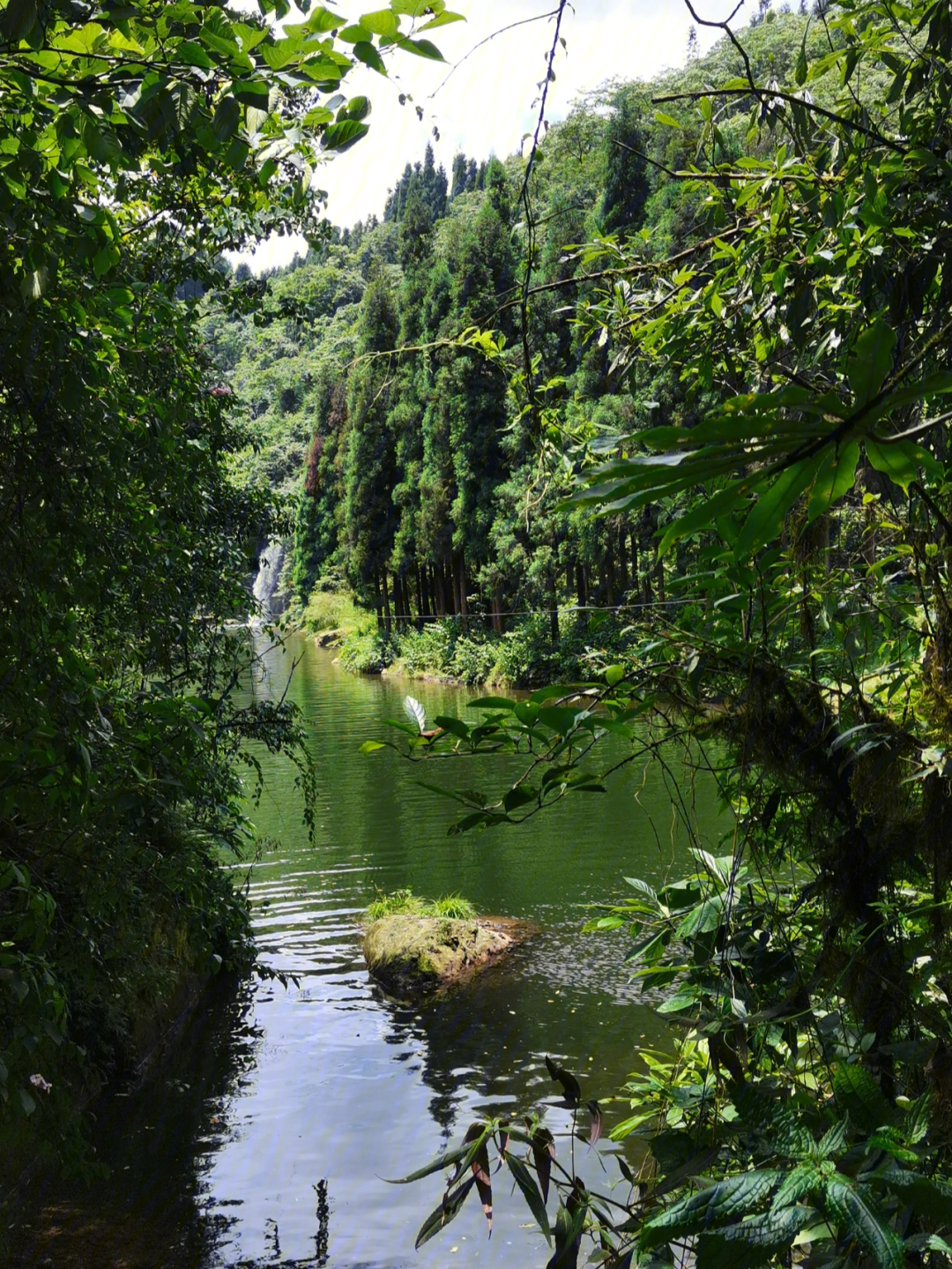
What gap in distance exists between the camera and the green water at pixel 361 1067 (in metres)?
5.57

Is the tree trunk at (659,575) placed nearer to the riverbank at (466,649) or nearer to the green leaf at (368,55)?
the green leaf at (368,55)

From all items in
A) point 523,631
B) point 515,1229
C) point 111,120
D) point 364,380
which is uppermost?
point 364,380

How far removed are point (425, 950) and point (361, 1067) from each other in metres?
1.83

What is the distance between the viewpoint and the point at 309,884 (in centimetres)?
1245

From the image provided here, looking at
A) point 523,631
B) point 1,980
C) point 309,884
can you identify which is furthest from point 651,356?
point 523,631

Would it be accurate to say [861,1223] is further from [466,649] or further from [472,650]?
[466,649]

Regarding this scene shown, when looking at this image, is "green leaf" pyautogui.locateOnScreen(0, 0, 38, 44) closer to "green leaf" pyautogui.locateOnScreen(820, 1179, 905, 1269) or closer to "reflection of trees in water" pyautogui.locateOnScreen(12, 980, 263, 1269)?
"green leaf" pyautogui.locateOnScreen(820, 1179, 905, 1269)

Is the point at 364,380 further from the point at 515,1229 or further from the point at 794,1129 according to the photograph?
the point at 794,1129

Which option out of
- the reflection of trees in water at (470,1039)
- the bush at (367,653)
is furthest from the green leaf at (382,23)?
the bush at (367,653)

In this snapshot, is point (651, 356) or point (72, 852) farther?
point (72, 852)

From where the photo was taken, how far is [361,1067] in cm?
777

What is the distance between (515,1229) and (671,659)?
466 cm

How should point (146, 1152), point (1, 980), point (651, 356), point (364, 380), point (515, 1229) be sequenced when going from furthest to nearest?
1. point (364, 380)
2. point (146, 1152)
3. point (515, 1229)
4. point (651, 356)
5. point (1, 980)

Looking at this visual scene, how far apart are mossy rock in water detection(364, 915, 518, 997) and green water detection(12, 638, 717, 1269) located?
0.21 metres
